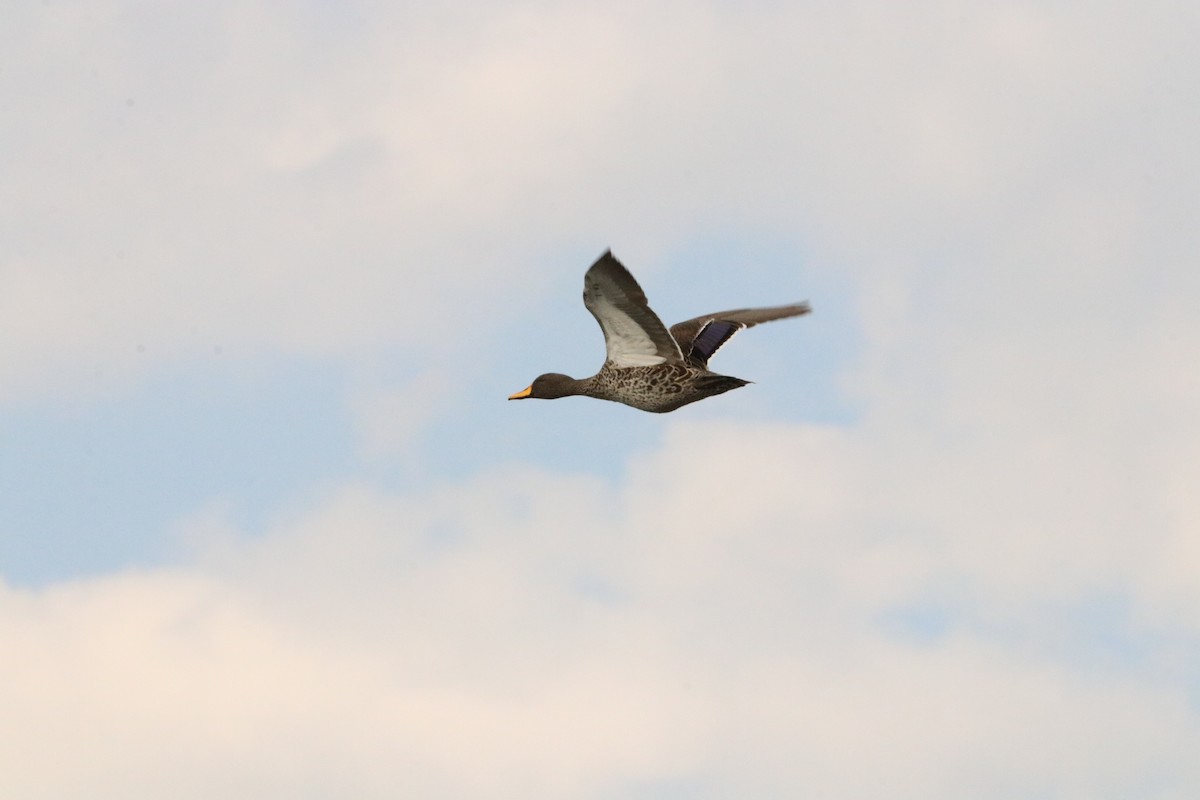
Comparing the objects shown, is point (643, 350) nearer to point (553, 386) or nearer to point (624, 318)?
point (624, 318)

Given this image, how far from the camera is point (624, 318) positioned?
85.4ft

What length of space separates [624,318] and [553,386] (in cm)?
356

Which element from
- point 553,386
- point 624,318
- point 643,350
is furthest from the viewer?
point 553,386

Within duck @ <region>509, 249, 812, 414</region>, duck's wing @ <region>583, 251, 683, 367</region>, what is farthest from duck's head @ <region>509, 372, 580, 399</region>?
duck's wing @ <region>583, 251, 683, 367</region>

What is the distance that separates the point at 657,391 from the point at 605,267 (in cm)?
360

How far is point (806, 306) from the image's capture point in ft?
99.2

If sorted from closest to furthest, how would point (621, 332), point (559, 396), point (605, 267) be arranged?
point (605, 267)
point (621, 332)
point (559, 396)

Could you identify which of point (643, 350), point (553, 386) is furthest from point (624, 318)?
point (553, 386)

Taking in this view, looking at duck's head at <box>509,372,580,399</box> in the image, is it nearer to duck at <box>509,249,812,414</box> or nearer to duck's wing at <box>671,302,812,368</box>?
duck at <box>509,249,812,414</box>

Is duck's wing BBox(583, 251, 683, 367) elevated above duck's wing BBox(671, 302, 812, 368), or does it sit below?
below

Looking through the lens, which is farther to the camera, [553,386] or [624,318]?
[553,386]

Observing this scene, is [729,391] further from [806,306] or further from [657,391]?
[806,306]

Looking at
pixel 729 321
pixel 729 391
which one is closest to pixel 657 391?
pixel 729 391

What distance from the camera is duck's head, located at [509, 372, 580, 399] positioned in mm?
29016
